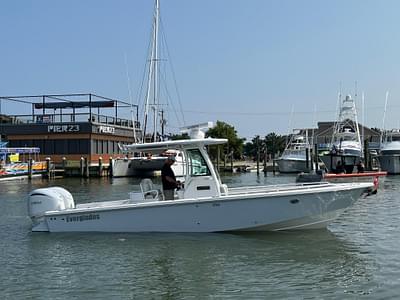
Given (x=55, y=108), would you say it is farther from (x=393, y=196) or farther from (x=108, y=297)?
(x=108, y=297)

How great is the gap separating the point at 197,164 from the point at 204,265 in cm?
385

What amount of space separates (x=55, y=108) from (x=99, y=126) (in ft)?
20.6

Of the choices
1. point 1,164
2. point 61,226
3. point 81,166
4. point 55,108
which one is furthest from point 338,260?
point 55,108

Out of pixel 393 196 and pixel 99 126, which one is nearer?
pixel 393 196

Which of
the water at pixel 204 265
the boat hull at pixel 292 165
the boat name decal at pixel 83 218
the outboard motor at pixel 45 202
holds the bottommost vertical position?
the water at pixel 204 265

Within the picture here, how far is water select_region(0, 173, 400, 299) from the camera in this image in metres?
10.2

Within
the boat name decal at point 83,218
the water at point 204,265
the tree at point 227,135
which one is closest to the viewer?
the water at point 204,265

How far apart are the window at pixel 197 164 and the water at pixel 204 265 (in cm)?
168

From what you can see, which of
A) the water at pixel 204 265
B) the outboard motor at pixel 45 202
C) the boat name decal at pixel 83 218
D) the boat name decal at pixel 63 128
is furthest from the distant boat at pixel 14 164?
the boat name decal at pixel 83 218

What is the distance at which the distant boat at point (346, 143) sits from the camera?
5725cm

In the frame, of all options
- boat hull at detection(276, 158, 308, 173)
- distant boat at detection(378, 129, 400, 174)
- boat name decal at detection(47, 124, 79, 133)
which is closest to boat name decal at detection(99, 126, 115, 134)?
boat name decal at detection(47, 124, 79, 133)

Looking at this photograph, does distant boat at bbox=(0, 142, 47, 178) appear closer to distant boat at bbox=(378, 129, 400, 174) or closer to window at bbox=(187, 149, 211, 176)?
distant boat at bbox=(378, 129, 400, 174)

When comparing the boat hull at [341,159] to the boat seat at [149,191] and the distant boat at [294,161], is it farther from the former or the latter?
the boat seat at [149,191]

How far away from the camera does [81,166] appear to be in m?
56.2
